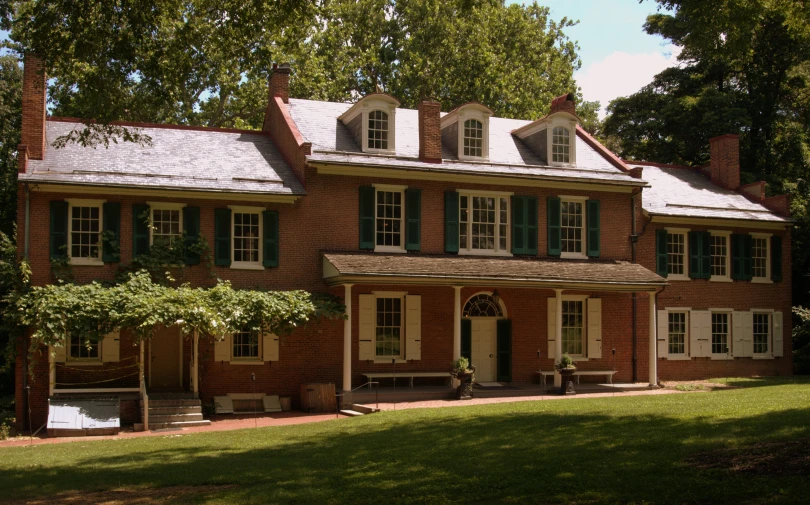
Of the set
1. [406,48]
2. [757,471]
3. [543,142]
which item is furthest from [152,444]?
[406,48]

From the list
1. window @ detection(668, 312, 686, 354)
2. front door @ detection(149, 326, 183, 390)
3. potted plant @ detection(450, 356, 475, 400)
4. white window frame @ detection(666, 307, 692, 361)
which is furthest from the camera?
window @ detection(668, 312, 686, 354)

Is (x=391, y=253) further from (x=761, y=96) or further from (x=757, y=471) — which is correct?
(x=761, y=96)

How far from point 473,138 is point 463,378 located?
781 cm

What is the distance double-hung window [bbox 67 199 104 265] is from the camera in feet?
72.9

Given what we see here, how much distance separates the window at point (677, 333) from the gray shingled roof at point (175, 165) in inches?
522

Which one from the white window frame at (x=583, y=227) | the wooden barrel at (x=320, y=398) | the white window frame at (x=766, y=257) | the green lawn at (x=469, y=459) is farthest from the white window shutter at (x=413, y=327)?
the white window frame at (x=766, y=257)

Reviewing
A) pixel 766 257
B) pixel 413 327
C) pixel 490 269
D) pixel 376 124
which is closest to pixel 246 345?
pixel 413 327

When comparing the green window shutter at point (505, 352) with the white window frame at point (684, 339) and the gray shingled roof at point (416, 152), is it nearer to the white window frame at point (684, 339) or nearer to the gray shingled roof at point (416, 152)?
the gray shingled roof at point (416, 152)

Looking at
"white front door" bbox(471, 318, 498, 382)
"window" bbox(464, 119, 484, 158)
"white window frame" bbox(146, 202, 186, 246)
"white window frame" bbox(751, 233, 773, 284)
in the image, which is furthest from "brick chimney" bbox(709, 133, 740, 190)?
"white window frame" bbox(146, 202, 186, 246)

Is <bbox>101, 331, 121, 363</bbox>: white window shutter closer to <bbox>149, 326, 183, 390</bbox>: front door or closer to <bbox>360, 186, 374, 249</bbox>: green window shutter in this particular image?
<bbox>149, 326, 183, 390</bbox>: front door

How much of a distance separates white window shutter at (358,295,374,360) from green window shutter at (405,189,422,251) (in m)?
1.96

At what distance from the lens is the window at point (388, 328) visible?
2498 centimetres

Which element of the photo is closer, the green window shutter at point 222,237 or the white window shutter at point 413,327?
the green window shutter at point 222,237

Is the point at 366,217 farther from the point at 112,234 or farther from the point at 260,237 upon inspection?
the point at 112,234
